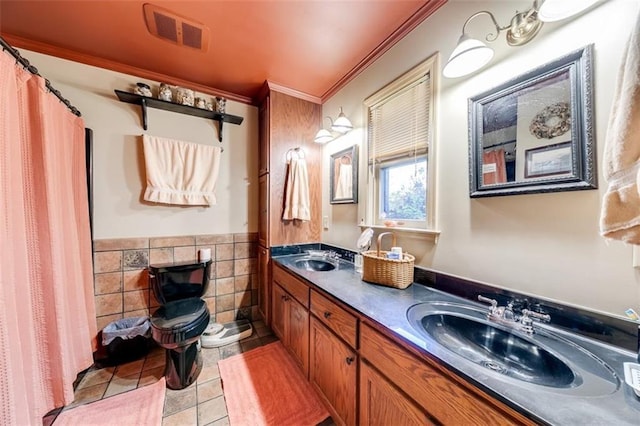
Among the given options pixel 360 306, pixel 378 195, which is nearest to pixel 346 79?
pixel 378 195

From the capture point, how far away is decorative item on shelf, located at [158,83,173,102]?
193 centimetres

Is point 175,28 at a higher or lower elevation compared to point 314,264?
higher

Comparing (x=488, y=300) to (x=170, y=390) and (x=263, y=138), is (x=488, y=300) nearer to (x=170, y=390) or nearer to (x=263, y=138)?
(x=170, y=390)

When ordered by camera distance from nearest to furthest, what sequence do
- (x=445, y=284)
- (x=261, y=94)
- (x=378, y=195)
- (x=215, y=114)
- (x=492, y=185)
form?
(x=492, y=185) < (x=445, y=284) < (x=378, y=195) < (x=215, y=114) < (x=261, y=94)

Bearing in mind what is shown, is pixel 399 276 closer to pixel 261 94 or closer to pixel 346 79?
pixel 346 79

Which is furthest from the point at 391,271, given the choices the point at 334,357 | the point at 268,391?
the point at 268,391

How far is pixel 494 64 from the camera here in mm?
1041

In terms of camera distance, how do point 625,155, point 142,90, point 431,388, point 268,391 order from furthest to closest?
point 142,90, point 268,391, point 431,388, point 625,155

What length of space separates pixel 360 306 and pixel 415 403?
377 mm

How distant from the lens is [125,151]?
1.89 m

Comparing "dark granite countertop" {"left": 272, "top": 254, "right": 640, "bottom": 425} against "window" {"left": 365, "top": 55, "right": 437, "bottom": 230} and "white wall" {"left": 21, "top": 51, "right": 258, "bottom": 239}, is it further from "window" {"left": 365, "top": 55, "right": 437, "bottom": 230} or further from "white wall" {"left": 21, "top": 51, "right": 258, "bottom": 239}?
"white wall" {"left": 21, "top": 51, "right": 258, "bottom": 239}

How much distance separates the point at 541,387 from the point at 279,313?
171 cm

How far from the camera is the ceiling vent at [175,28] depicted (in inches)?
54.4

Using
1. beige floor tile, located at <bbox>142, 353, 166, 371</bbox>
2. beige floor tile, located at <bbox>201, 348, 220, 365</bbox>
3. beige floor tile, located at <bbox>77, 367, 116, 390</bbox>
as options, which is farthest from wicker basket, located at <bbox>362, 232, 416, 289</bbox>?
beige floor tile, located at <bbox>77, 367, 116, 390</bbox>
